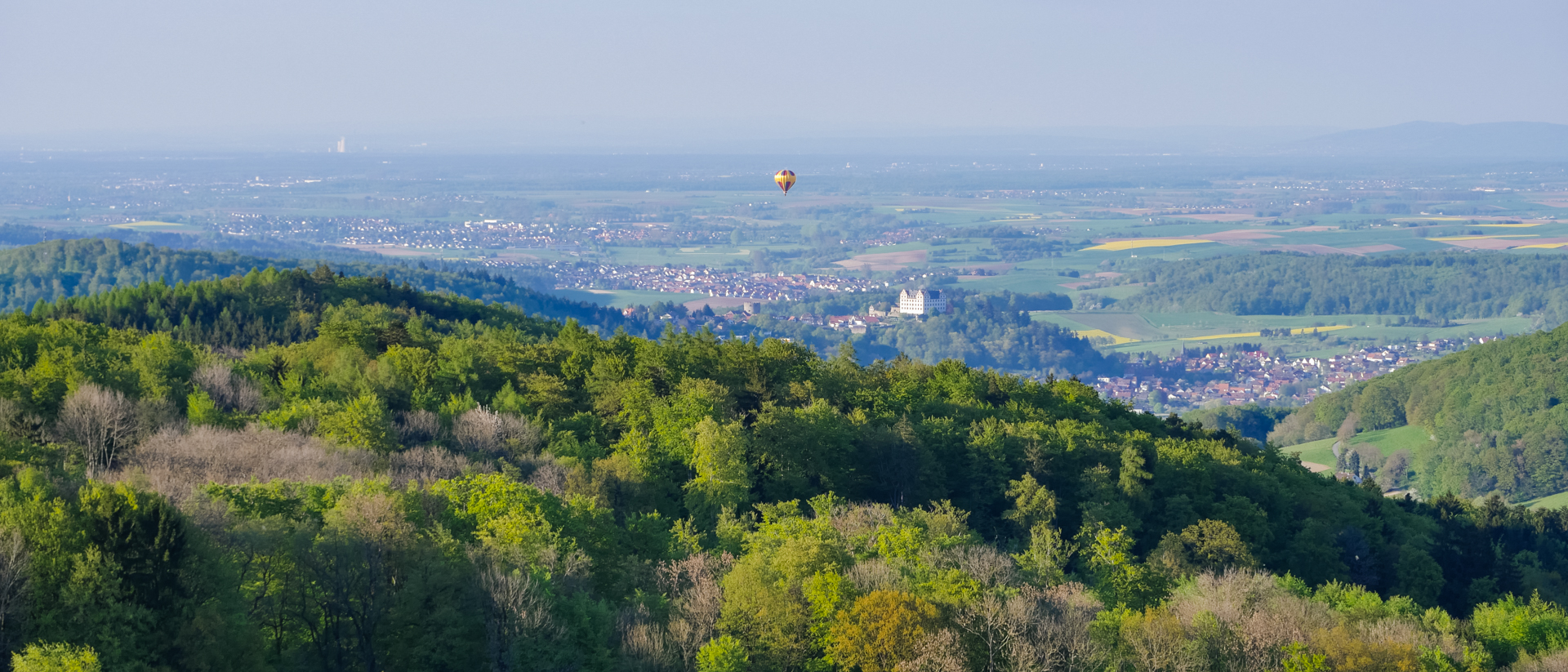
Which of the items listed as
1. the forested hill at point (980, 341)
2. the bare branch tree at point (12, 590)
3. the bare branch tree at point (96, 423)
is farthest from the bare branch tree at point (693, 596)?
the forested hill at point (980, 341)

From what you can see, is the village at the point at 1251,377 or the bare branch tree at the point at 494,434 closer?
Answer: the bare branch tree at the point at 494,434

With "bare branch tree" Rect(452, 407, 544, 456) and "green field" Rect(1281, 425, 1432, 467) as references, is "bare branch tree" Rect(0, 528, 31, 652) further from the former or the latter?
"green field" Rect(1281, 425, 1432, 467)

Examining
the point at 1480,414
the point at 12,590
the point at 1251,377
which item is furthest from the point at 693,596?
the point at 1251,377

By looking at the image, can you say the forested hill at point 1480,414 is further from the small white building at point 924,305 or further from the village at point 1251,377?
the small white building at point 924,305

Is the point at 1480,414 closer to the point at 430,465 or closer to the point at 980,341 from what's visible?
the point at 980,341

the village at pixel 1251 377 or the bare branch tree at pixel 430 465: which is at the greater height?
the bare branch tree at pixel 430 465

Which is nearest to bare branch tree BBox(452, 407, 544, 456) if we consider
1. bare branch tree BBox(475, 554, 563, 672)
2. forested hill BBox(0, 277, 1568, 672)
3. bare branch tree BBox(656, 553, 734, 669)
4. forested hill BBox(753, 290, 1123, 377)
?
forested hill BBox(0, 277, 1568, 672)
